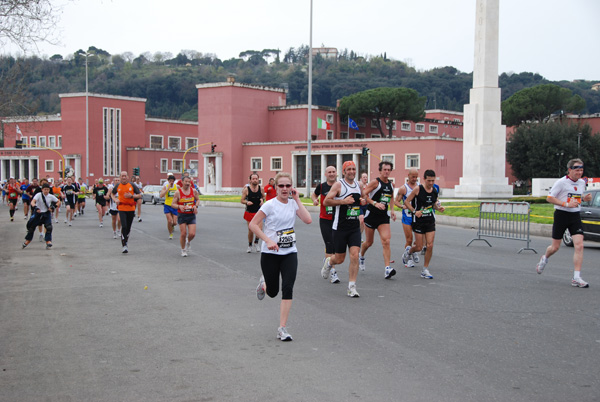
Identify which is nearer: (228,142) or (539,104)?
(228,142)

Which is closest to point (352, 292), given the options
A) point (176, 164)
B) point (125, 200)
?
point (125, 200)

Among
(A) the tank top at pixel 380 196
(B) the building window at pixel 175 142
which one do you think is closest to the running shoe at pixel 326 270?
A: (A) the tank top at pixel 380 196

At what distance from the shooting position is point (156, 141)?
90938 mm

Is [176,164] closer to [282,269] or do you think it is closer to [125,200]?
[125,200]

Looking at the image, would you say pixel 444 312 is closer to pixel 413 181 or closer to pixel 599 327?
pixel 599 327

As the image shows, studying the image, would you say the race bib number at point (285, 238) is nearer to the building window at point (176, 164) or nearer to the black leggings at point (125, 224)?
the black leggings at point (125, 224)

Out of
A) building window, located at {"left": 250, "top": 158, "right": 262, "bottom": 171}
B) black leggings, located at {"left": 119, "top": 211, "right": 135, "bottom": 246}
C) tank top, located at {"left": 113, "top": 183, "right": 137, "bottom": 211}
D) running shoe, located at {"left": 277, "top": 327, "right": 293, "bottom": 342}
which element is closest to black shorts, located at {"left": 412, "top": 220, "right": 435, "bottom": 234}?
running shoe, located at {"left": 277, "top": 327, "right": 293, "bottom": 342}

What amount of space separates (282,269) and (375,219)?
4174 millimetres

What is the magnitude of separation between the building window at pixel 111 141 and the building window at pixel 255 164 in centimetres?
2205

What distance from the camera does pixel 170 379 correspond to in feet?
17.1

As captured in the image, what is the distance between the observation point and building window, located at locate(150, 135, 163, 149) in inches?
3552

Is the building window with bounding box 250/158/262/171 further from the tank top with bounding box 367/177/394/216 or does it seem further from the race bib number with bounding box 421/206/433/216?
the race bib number with bounding box 421/206/433/216

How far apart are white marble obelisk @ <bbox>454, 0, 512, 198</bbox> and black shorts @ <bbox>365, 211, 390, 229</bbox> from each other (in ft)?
115

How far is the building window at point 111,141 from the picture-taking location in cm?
8256
